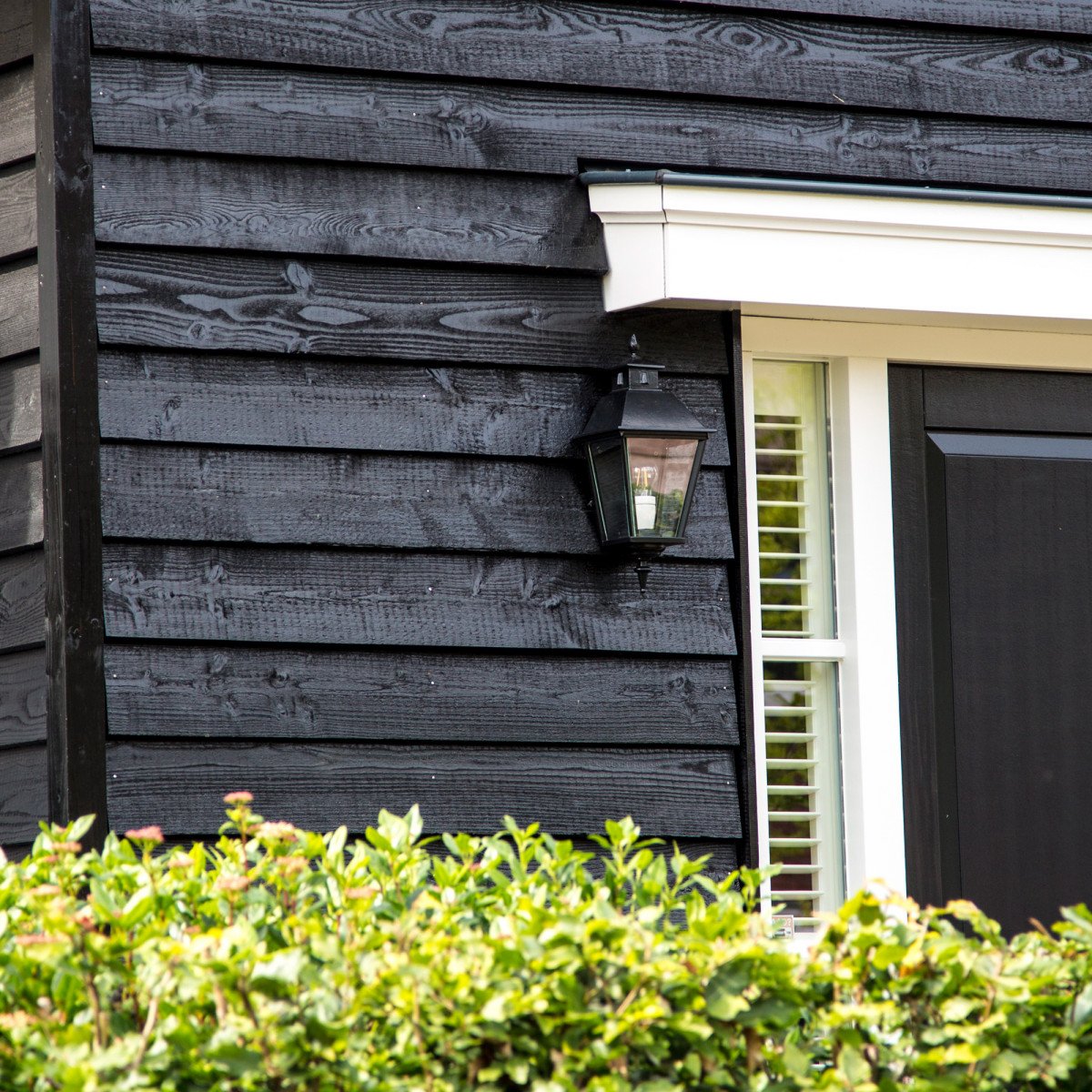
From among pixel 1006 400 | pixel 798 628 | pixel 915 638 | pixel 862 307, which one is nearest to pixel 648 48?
pixel 862 307

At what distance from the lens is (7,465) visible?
3148 millimetres

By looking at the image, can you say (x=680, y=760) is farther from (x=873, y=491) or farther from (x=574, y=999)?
(x=574, y=999)

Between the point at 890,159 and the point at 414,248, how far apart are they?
3.50 feet

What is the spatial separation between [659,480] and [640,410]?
0.14 metres

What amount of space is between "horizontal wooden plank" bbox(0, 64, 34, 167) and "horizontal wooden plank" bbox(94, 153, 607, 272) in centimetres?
23

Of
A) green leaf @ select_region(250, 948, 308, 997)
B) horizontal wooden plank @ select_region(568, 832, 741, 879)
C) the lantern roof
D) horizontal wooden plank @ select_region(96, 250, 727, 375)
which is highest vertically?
horizontal wooden plank @ select_region(96, 250, 727, 375)

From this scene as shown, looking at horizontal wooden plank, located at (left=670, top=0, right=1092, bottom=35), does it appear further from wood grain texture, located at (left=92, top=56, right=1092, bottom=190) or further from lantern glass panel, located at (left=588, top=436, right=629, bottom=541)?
lantern glass panel, located at (left=588, top=436, right=629, bottom=541)

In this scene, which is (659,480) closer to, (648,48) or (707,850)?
(707,850)

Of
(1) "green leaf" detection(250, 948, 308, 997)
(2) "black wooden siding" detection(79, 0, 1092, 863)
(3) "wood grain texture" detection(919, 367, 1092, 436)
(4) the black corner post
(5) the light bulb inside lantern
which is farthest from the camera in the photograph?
(3) "wood grain texture" detection(919, 367, 1092, 436)

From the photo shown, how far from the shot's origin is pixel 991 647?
3.50 m

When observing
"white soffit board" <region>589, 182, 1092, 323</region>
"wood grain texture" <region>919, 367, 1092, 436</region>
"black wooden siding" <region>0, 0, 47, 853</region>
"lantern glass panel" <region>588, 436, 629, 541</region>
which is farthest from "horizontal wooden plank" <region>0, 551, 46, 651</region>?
"wood grain texture" <region>919, 367, 1092, 436</region>

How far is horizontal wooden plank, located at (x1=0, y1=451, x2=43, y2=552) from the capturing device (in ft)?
9.96

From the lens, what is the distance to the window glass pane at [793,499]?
11.4ft

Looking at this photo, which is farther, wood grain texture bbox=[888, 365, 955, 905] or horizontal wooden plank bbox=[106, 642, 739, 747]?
wood grain texture bbox=[888, 365, 955, 905]
